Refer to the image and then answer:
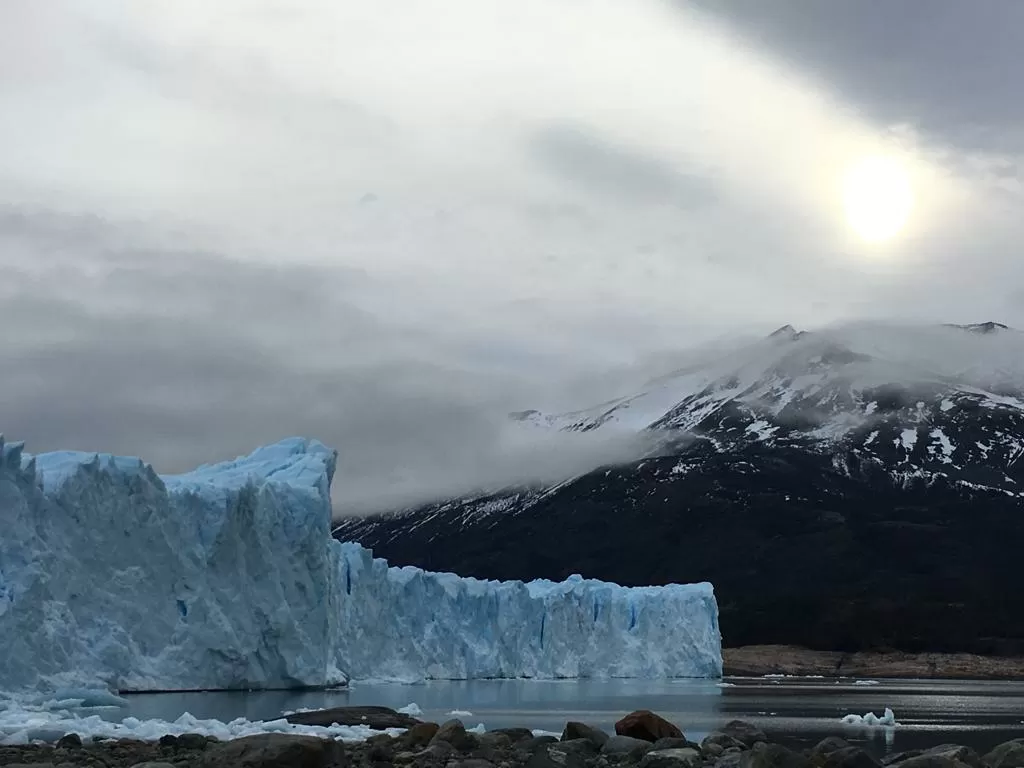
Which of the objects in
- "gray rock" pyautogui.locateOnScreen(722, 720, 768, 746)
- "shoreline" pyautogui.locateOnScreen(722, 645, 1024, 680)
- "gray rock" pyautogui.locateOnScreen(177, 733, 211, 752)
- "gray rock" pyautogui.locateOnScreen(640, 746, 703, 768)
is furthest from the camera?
"shoreline" pyautogui.locateOnScreen(722, 645, 1024, 680)

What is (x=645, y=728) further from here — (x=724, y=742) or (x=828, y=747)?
(x=828, y=747)

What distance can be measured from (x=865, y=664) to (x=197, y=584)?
58651mm

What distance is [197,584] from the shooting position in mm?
32469

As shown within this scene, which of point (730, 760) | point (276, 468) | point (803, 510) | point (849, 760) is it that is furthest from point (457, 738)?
point (803, 510)

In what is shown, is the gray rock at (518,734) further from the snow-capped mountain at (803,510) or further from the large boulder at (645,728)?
the snow-capped mountain at (803,510)

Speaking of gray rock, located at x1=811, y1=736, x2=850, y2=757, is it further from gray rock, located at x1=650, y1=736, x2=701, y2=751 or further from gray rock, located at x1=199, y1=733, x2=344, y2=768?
gray rock, located at x1=199, y1=733, x2=344, y2=768

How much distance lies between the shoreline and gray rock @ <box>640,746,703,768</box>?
199ft

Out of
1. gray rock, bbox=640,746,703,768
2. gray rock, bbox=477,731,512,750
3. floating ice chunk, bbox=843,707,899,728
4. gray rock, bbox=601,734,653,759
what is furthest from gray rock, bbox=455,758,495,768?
floating ice chunk, bbox=843,707,899,728

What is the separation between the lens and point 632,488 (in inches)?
5635

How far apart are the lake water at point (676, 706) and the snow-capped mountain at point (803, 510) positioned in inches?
1571

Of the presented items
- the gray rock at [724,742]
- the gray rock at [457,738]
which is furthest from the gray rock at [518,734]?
the gray rock at [724,742]

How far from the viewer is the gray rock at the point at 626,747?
725 inches

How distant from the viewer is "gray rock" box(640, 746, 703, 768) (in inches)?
666

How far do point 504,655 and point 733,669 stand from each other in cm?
3106
